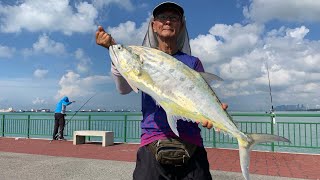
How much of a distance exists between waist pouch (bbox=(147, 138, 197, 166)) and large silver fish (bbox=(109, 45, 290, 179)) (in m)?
0.21

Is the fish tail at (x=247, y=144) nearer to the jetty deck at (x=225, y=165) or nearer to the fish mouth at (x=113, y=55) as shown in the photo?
the fish mouth at (x=113, y=55)

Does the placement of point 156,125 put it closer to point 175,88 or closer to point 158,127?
point 158,127

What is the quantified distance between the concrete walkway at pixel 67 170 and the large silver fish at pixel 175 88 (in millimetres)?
5627

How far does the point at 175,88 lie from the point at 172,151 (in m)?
0.48

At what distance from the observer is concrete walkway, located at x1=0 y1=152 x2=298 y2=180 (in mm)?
8219

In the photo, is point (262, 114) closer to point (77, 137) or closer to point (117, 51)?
point (77, 137)

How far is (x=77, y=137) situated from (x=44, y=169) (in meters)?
7.19

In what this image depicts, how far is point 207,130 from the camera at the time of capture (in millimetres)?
Result: 14531

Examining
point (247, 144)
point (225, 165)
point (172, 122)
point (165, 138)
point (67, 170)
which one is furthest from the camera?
point (225, 165)

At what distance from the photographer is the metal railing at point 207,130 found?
43.3ft

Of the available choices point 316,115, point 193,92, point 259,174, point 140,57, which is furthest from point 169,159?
point 316,115

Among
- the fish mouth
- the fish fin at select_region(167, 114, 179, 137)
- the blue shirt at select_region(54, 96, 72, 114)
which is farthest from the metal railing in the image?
the fish mouth

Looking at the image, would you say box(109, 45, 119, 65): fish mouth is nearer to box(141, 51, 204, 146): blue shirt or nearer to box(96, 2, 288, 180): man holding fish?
box(96, 2, 288, 180): man holding fish

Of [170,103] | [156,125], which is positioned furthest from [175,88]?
[156,125]
